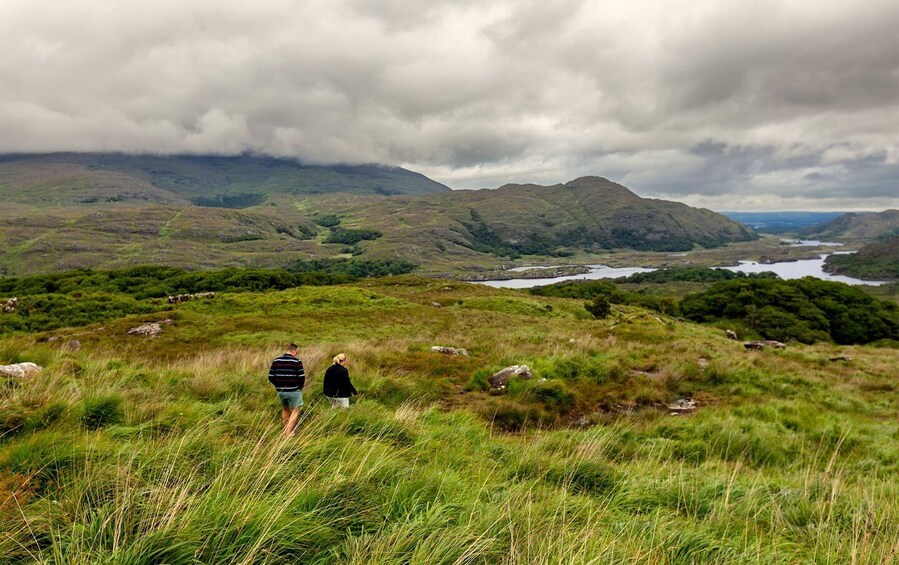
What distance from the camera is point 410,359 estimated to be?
15.7 metres

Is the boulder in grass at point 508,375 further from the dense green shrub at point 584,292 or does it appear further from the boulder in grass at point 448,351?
the dense green shrub at point 584,292

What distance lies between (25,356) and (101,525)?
10548 mm

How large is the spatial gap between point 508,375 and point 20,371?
11.6 metres

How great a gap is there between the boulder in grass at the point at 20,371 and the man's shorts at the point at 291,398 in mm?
4441

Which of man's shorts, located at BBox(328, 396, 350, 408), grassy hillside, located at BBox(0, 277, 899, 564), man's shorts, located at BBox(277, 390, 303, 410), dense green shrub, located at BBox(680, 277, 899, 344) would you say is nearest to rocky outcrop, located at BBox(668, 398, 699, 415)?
grassy hillside, located at BBox(0, 277, 899, 564)

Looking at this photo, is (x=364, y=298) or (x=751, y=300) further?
(x=751, y=300)

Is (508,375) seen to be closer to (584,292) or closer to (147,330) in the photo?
(147,330)

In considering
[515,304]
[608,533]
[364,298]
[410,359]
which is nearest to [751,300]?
[515,304]

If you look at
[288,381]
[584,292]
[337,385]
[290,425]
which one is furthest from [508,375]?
[584,292]

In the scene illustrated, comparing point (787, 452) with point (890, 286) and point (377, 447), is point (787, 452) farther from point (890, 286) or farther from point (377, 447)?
point (890, 286)

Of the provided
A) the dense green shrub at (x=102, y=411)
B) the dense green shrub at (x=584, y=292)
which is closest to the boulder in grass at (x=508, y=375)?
the dense green shrub at (x=102, y=411)

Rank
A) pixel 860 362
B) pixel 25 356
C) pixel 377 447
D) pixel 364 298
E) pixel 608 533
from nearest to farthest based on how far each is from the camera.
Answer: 1. pixel 608 533
2. pixel 377 447
3. pixel 25 356
4. pixel 860 362
5. pixel 364 298

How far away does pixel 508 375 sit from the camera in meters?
13.2

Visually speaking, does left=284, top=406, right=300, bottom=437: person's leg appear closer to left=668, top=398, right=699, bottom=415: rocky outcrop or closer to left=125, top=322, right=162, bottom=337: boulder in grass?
left=668, top=398, right=699, bottom=415: rocky outcrop
